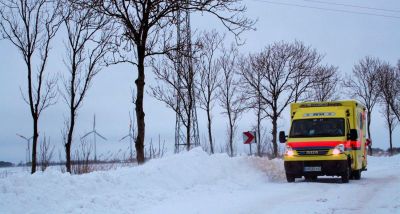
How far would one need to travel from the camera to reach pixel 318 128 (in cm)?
1970

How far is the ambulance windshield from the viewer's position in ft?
63.8

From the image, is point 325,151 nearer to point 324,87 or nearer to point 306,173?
point 306,173

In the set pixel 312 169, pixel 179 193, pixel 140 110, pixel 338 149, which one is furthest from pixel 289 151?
pixel 179 193

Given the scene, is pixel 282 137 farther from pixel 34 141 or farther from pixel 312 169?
pixel 34 141

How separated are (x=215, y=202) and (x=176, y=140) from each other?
61.1ft

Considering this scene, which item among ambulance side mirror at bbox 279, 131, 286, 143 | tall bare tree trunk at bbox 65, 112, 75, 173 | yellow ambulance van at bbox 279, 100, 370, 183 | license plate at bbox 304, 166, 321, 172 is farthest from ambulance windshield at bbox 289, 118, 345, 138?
tall bare tree trunk at bbox 65, 112, 75, 173

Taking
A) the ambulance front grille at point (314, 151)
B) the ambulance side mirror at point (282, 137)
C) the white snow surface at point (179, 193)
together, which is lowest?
the white snow surface at point (179, 193)

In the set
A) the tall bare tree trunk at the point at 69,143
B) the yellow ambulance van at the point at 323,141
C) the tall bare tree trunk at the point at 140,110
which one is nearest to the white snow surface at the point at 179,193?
the yellow ambulance van at the point at 323,141

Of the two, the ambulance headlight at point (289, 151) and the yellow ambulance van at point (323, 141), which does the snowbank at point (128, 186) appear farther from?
the yellow ambulance van at point (323, 141)

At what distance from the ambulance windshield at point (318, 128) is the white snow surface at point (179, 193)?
9.04ft

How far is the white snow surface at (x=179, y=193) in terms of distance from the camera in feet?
33.1

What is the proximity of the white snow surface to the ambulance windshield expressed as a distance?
2.75 m

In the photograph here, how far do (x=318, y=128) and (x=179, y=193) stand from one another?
8.15m

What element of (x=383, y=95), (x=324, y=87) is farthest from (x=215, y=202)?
(x=383, y=95)
